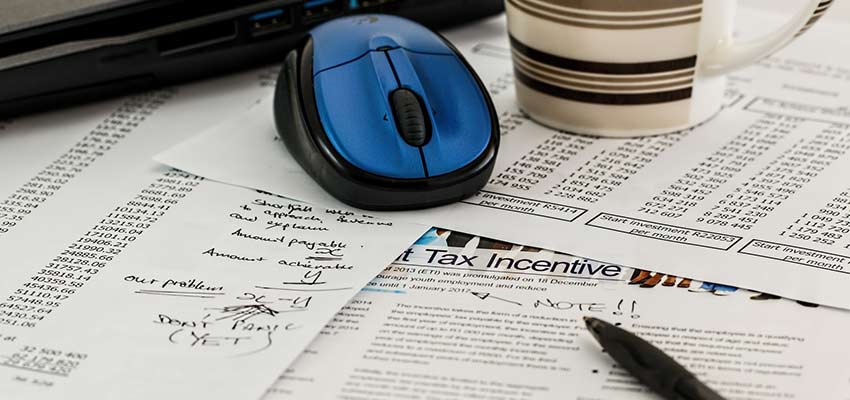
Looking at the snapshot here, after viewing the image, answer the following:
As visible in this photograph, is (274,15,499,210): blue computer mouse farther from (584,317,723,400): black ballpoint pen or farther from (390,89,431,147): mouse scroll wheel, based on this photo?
(584,317,723,400): black ballpoint pen

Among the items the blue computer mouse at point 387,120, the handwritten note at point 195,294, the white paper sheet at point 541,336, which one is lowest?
the white paper sheet at point 541,336

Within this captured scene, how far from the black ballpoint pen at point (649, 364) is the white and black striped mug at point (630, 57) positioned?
0.70ft

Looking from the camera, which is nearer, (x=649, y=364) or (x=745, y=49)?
(x=649, y=364)

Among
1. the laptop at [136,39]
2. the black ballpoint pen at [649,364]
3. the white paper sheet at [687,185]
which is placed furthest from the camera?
the laptop at [136,39]

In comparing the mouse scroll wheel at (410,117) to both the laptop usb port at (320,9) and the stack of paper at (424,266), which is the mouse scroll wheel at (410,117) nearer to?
the stack of paper at (424,266)

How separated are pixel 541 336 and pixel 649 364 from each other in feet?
0.19

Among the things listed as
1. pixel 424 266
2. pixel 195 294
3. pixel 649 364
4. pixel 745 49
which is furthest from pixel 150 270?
pixel 745 49

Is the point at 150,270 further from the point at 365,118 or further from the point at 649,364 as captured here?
the point at 649,364

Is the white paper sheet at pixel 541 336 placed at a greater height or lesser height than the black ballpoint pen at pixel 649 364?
lesser

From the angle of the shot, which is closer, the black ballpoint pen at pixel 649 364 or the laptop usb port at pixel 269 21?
the black ballpoint pen at pixel 649 364

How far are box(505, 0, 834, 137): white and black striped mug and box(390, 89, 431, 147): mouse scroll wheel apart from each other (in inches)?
4.1

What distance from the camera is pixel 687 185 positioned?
0.63 metres

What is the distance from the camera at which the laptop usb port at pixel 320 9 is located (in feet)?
2.54

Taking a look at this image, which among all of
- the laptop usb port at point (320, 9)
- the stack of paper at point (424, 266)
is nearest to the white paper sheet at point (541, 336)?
the stack of paper at point (424, 266)
